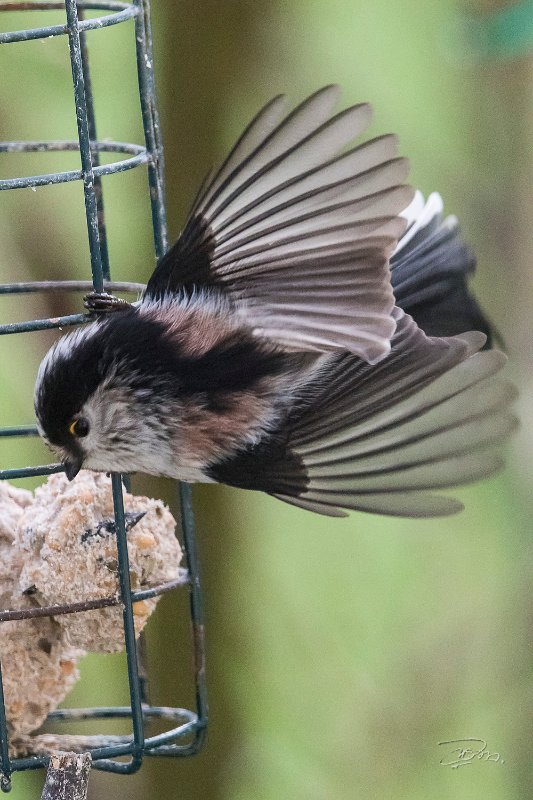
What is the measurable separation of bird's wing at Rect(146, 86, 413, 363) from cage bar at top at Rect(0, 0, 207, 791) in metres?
0.21

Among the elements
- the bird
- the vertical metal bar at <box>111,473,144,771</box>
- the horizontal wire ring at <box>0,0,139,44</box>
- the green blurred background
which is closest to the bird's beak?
the bird

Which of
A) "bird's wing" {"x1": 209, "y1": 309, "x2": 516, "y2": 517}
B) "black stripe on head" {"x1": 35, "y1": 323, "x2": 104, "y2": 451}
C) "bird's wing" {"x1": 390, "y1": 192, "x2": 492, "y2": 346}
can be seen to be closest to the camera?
"black stripe on head" {"x1": 35, "y1": 323, "x2": 104, "y2": 451}

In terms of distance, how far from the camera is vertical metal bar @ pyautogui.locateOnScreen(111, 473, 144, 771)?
6.11 feet

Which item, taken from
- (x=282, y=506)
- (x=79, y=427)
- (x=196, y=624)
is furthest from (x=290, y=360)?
(x=282, y=506)

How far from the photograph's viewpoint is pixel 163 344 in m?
1.79

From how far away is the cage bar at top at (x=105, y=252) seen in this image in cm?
180

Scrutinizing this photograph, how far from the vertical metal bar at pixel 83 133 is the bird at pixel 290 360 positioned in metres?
0.10

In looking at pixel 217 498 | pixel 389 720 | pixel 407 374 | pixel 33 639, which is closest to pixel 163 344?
pixel 407 374

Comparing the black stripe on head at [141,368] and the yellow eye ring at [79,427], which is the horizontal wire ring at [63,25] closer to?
the black stripe on head at [141,368]

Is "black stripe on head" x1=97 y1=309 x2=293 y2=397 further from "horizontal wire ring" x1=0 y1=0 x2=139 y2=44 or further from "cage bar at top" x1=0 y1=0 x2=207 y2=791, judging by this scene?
"horizontal wire ring" x1=0 y1=0 x2=139 y2=44

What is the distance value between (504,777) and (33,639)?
6.05 ft

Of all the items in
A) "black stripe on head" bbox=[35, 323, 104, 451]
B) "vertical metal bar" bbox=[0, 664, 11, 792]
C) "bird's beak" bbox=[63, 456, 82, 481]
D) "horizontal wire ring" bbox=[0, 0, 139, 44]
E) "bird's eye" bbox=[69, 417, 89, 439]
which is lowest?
"vertical metal bar" bbox=[0, 664, 11, 792]

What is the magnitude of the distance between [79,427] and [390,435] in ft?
1.74

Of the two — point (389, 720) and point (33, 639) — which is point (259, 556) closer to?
point (389, 720)
